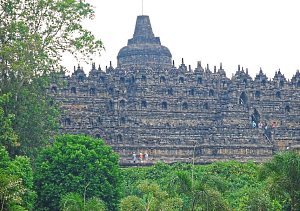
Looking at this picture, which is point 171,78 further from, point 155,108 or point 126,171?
point 126,171

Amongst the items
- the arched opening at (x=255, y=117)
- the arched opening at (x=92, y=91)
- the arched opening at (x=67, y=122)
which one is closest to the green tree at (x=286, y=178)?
the arched opening at (x=67, y=122)

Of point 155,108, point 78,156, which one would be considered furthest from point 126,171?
point 155,108

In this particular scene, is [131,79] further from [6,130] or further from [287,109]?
[6,130]

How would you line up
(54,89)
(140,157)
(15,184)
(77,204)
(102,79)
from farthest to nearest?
(102,79) < (54,89) < (140,157) < (77,204) < (15,184)

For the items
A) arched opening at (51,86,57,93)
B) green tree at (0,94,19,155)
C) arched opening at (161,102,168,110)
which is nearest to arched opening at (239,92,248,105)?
arched opening at (161,102,168,110)

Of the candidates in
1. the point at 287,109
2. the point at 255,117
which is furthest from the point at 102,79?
the point at 287,109

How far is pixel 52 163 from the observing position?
48.1 metres

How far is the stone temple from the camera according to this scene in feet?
223

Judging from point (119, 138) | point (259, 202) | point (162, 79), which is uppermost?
point (162, 79)

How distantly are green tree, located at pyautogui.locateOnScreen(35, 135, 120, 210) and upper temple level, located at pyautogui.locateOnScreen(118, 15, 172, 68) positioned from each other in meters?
30.3

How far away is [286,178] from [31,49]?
1561cm

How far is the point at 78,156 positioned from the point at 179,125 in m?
24.7

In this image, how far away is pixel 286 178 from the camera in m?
40.0

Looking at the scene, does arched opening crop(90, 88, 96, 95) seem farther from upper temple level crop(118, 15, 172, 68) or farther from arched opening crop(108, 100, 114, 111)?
upper temple level crop(118, 15, 172, 68)
